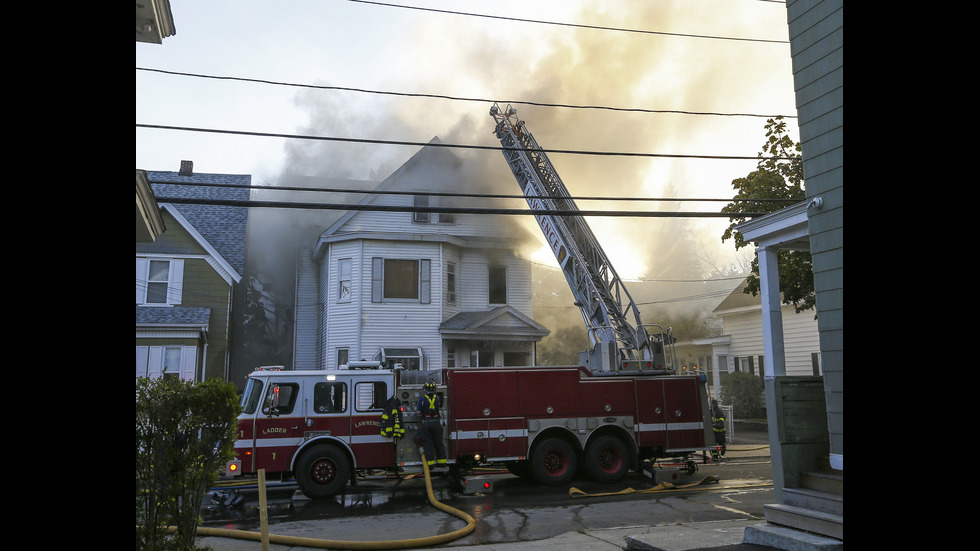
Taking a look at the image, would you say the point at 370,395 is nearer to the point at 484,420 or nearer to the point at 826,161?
the point at 484,420

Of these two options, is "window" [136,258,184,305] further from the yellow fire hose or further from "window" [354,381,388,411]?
the yellow fire hose

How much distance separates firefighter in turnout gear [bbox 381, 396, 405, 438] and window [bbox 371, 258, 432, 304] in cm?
953

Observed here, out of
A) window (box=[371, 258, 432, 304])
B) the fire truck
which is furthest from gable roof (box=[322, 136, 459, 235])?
the fire truck

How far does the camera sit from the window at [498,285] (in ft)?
71.5

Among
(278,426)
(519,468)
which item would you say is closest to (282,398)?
(278,426)

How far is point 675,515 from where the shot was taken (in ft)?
28.9

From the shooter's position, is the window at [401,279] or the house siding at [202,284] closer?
the house siding at [202,284]

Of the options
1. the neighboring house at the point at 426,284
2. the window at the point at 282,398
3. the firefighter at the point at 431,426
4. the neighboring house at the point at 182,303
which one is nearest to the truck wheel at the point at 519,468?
the firefighter at the point at 431,426

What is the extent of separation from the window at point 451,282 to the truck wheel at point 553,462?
979 centimetres

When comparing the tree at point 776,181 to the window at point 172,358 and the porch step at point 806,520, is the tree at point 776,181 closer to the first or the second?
the porch step at point 806,520

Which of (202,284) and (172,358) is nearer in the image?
(172,358)

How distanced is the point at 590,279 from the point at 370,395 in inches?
222

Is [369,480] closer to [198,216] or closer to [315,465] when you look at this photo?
[315,465]

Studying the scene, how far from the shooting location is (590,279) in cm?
1438
